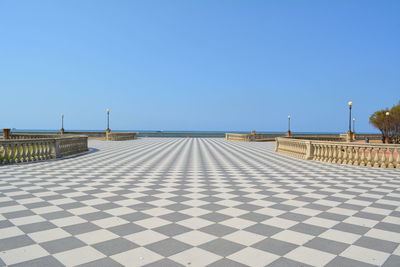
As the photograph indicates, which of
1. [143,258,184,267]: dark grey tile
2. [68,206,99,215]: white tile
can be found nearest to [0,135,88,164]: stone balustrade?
[68,206,99,215]: white tile

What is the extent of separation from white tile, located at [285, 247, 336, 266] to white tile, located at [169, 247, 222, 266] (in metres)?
1.00

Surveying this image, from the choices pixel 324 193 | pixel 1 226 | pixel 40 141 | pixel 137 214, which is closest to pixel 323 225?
pixel 324 193

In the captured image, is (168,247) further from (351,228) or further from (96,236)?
(351,228)

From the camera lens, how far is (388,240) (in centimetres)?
434

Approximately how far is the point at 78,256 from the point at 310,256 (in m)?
3.00

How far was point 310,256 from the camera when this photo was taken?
12.3 ft

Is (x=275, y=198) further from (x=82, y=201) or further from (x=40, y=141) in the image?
(x=40, y=141)

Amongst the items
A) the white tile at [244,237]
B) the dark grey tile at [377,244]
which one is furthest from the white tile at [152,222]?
the dark grey tile at [377,244]

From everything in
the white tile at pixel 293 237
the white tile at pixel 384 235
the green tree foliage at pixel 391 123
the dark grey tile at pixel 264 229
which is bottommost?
the white tile at pixel 384 235

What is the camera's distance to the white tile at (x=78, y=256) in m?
3.53

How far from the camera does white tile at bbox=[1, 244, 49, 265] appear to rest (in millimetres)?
3564

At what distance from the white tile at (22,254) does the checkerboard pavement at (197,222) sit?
1 centimetres

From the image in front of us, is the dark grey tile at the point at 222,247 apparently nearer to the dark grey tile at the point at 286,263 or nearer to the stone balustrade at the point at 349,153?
the dark grey tile at the point at 286,263

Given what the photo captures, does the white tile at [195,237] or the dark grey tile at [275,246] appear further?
the white tile at [195,237]
